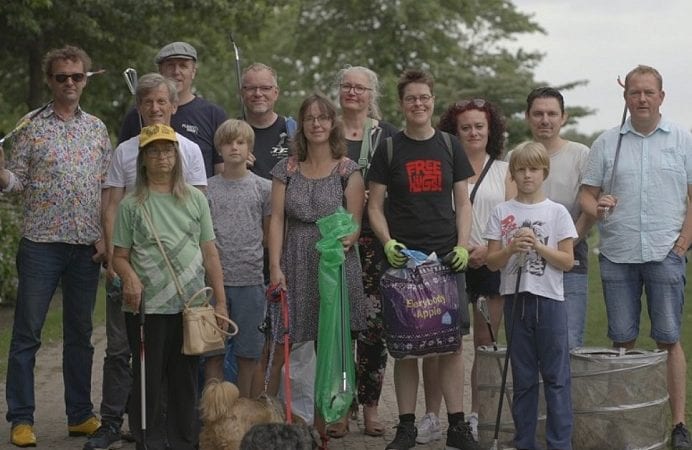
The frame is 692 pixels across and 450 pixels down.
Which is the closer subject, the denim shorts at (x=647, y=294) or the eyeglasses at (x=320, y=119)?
the eyeglasses at (x=320, y=119)

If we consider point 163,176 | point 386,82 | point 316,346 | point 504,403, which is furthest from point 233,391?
A: point 386,82

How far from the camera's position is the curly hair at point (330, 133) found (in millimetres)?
7445

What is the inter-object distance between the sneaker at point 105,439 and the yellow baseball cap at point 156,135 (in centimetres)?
189

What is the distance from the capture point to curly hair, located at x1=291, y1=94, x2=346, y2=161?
745 centimetres

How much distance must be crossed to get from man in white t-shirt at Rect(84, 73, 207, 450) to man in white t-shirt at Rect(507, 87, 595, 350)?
2.20m

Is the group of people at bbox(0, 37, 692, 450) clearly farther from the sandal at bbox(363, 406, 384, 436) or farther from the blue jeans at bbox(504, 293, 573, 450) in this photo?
the sandal at bbox(363, 406, 384, 436)

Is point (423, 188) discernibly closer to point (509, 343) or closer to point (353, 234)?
point (353, 234)

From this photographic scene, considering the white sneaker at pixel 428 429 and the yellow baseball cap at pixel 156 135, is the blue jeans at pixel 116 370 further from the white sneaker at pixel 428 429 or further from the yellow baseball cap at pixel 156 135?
the white sneaker at pixel 428 429

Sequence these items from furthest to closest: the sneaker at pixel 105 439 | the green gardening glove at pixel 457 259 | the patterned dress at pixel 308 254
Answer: the sneaker at pixel 105 439
the patterned dress at pixel 308 254
the green gardening glove at pixel 457 259

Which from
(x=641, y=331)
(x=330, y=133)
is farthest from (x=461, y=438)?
(x=641, y=331)

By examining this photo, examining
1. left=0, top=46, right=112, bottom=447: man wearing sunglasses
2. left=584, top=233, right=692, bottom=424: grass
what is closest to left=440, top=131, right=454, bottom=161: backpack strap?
left=0, top=46, right=112, bottom=447: man wearing sunglasses

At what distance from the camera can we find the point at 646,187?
296 inches

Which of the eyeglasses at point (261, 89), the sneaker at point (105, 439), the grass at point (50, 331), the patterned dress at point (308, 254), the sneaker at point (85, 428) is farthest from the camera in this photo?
the grass at point (50, 331)

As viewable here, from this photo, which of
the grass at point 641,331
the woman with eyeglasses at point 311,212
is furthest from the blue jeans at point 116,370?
the grass at point 641,331
